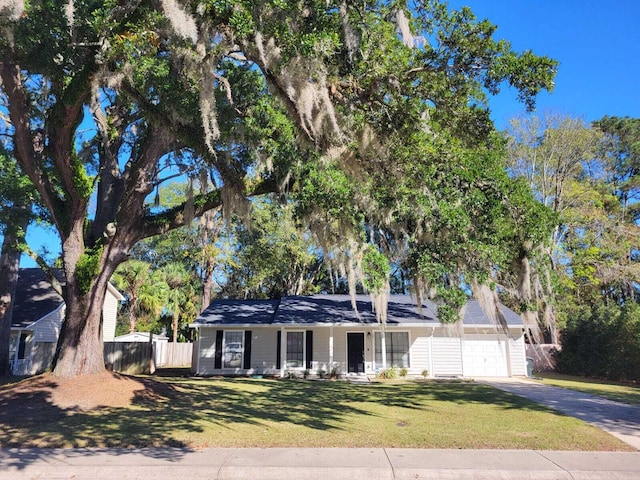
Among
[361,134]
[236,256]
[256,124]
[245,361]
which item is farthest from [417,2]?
[236,256]

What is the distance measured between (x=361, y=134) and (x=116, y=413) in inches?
277

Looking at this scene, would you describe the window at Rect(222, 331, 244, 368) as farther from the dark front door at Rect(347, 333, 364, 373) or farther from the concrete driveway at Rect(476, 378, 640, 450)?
the concrete driveway at Rect(476, 378, 640, 450)

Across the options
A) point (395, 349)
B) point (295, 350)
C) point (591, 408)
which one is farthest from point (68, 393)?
point (395, 349)

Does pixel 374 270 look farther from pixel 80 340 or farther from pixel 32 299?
pixel 32 299

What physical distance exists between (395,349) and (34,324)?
15002mm

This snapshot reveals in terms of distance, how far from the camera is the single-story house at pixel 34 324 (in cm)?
1828

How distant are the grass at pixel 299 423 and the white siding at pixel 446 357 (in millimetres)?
6652

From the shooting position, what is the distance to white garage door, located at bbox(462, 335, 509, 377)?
19.2 m

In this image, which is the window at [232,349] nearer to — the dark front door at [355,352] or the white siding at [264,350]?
the white siding at [264,350]

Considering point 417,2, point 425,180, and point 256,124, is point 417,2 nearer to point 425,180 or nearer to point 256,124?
point 425,180

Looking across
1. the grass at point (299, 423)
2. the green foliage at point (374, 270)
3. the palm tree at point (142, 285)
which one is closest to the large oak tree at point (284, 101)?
the green foliage at point (374, 270)

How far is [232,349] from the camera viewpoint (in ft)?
64.6

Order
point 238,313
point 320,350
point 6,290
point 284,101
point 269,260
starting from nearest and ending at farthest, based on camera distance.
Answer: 1. point 284,101
2. point 6,290
3. point 320,350
4. point 238,313
5. point 269,260

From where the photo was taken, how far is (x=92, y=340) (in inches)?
417
